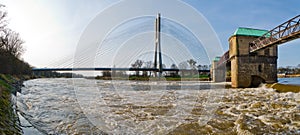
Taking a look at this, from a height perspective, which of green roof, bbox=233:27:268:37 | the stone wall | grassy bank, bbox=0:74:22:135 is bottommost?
grassy bank, bbox=0:74:22:135

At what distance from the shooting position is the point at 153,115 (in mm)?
5391

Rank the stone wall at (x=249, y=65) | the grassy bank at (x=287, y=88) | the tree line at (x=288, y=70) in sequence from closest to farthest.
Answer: the grassy bank at (x=287, y=88) < the stone wall at (x=249, y=65) < the tree line at (x=288, y=70)

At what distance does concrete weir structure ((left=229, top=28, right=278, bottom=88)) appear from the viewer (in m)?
15.5

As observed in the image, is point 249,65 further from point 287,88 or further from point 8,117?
point 8,117

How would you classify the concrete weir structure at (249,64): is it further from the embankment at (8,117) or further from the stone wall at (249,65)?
the embankment at (8,117)

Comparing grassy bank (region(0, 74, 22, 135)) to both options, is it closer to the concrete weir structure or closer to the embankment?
the embankment

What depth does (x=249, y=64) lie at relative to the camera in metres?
15.7

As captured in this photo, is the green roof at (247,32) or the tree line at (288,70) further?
the tree line at (288,70)

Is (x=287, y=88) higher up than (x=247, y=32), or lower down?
lower down

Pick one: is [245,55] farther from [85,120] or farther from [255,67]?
[85,120]

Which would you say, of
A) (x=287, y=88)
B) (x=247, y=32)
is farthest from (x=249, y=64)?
(x=287, y=88)

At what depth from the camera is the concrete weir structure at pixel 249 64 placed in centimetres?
1554

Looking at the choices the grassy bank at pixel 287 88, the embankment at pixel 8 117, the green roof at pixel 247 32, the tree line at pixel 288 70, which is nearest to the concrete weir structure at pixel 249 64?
the green roof at pixel 247 32

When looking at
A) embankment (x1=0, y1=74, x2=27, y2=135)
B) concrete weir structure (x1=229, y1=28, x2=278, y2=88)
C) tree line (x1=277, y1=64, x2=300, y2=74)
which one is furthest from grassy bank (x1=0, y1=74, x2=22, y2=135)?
tree line (x1=277, y1=64, x2=300, y2=74)
